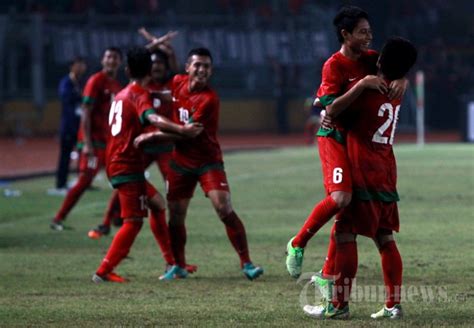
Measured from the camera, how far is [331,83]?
8.71 meters

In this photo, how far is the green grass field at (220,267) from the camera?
915 cm

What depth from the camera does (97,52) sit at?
45688 mm

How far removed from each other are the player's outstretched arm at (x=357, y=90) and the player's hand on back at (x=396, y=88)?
0.06 metres

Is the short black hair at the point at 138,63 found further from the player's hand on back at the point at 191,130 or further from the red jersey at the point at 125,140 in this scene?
the player's hand on back at the point at 191,130

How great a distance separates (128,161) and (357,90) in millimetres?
3390

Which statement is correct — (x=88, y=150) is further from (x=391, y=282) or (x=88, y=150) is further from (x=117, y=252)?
(x=391, y=282)

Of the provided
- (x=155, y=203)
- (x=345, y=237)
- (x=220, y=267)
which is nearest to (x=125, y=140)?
(x=155, y=203)

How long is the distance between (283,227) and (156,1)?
1252 inches

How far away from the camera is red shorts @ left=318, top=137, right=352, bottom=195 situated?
345 inches

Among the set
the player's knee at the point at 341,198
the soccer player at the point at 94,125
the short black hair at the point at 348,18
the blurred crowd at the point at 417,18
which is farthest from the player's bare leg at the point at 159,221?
the blurred crowd at the point at 417,18

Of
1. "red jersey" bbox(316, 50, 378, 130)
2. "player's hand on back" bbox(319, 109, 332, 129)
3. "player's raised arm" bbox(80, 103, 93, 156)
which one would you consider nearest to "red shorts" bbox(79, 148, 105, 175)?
"player's raised arm" bbox(80, 103, 93, 156)

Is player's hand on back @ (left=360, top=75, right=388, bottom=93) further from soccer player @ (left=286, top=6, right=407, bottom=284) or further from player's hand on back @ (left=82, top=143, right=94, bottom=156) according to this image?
player's hand on back @ (left=82, top=143, right=94, bottom=156)

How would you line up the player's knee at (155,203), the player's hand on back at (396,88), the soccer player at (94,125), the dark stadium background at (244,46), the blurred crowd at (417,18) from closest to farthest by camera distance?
the player's hand on back at (396,88)
the player's knee at (155,203)
the soccer player at (94,125)
the dark stadium background at (244,46)
the blurred crowd at (417,18)

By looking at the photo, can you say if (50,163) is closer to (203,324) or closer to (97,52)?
(97,52)
